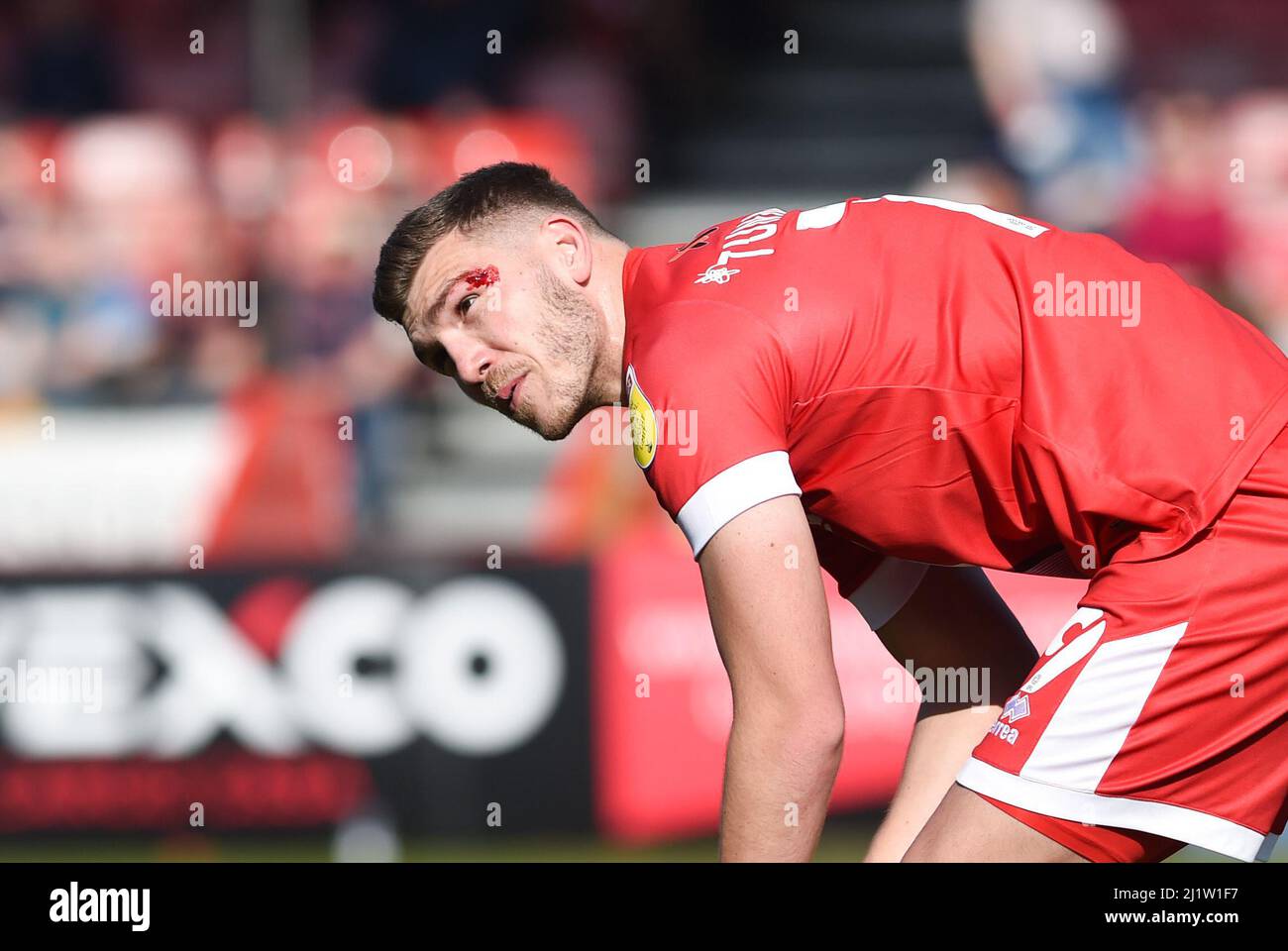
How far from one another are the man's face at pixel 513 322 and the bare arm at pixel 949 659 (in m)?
1.04

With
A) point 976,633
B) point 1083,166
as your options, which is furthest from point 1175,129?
point 976,633

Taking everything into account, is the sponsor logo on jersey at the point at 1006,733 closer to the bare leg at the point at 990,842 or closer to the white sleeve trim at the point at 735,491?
the bare leg at the point at 990,842

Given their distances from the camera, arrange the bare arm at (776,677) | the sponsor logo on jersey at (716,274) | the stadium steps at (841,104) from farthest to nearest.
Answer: the stadium steps at (841,104) < the sponsor logo on jersey at (716,274) < the bare arm at (776,677)

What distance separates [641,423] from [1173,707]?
1099 mm

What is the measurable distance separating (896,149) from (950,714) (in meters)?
8.49

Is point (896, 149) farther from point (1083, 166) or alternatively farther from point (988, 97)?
point (1083, 166)

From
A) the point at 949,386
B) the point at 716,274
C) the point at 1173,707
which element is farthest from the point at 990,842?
the point at 716,274

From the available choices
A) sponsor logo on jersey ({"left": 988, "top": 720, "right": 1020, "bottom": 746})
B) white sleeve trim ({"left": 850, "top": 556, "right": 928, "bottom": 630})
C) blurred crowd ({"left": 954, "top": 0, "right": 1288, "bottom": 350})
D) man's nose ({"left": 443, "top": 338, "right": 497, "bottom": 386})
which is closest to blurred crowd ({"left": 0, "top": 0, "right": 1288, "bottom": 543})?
blurred crowd ({"left": 954, "top": 0, "right": 1288, "bottom": 350})

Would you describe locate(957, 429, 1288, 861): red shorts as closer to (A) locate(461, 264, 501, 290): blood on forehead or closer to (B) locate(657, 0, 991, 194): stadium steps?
(A) locate(461, 264, 501, 290): blood on forehead

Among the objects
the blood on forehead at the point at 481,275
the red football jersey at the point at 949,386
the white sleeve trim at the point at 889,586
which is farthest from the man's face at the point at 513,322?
the white sleeve trim at the point at 889,586

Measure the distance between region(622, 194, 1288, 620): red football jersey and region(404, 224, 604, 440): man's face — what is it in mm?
187

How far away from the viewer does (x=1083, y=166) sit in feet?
32.6

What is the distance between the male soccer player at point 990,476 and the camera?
2.87 meters

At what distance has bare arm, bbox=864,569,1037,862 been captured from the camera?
150 inches
